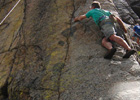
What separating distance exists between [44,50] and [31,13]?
2462 millimetres

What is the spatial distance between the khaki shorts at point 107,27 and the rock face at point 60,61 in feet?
1.39

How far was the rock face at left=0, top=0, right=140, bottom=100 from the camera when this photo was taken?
3584 millimetres

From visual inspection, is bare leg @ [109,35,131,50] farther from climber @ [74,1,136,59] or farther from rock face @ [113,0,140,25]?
rock face @ [113,0,140,25]

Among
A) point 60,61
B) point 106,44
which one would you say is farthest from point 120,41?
point 60,61

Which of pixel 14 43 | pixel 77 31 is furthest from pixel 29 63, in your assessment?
pixel 77 31

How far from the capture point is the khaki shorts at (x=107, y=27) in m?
4.38

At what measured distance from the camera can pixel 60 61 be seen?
4.57 meters

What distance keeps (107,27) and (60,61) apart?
1.70 metres

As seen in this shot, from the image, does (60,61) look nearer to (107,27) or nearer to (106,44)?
(106,44)

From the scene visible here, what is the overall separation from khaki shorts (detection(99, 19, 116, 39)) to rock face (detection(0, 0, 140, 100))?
1.39ft

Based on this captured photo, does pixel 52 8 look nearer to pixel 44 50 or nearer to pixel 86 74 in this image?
pixel 44 50

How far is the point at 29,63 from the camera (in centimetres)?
489

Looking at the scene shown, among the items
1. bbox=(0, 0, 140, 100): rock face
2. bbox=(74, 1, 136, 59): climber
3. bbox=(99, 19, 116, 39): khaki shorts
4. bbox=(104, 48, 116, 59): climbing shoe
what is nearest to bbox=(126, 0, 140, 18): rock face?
bbox=(0, 0, 140, 100): rock face

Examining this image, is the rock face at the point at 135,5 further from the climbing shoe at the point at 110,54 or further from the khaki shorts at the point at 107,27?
the climbing shoe at the point at 110,54
